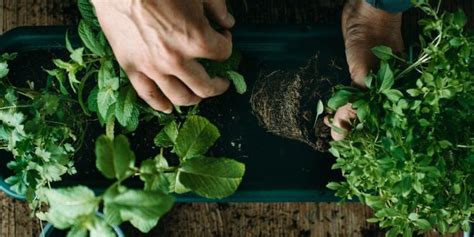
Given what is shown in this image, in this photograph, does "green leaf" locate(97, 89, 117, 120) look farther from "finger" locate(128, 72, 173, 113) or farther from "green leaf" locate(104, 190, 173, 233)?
"green leaf" locate(104, 190, 173, 233)

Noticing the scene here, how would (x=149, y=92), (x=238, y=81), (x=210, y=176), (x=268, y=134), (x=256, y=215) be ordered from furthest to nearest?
(x=256, y=215) < (x=268, y=134) < (x=238, y=81) < (x=149, y=92) < (x=210, y=176)

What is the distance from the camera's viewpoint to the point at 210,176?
790mm

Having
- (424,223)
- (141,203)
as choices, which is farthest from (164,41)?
(424,223)

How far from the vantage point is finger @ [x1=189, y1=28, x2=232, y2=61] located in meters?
0.91

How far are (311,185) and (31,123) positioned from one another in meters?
0.52

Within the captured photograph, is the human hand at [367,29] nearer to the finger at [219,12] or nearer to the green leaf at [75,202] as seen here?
the finger at [219,12]

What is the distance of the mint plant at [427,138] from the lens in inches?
34.3

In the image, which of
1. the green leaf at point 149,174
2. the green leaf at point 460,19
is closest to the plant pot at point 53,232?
the green leaf at point 149,174

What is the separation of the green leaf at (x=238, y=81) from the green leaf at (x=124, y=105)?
180mm

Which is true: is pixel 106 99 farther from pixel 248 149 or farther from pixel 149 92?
pixel 248 149

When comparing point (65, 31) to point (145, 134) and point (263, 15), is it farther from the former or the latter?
point (263, 15)

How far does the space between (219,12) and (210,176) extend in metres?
0.32

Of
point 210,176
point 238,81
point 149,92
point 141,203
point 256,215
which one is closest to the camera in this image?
point 141,203

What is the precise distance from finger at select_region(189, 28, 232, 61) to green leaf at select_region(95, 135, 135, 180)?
0.97 ft
